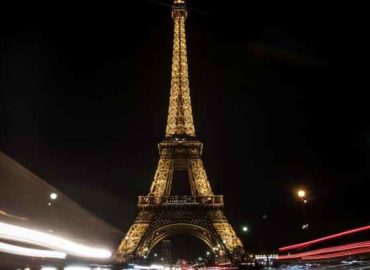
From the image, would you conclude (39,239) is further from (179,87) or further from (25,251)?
(179,87)

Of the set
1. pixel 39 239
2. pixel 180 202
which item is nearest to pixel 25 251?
pixel 39 239

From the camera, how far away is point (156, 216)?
63.0m

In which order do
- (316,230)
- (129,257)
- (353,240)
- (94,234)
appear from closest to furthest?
(353,240)
(94,234)
(316,230)
(129,257)

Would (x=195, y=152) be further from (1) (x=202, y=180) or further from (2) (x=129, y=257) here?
(2) (x=129, y=257)

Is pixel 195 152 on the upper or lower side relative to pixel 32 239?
upper

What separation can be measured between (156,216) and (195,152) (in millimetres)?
10728

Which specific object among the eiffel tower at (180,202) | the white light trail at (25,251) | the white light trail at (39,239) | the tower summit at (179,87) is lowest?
the white light trail at (25,251)

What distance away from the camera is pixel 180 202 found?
64.1 meters

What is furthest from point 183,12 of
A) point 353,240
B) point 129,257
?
point 353,240

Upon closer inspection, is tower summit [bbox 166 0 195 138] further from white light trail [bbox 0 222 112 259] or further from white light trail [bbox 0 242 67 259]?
white light trail [bbox 0 242 67 259]

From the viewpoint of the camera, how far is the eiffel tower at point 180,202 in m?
60.3

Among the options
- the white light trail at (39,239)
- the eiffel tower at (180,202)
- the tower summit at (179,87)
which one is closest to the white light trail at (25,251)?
the white light trail at (39,239)

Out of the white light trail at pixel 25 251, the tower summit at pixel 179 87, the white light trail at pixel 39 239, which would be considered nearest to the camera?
the white light trail at pixel 25 251

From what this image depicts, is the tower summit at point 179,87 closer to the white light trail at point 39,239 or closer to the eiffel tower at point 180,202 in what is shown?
the eiffel tower at point 180,202
